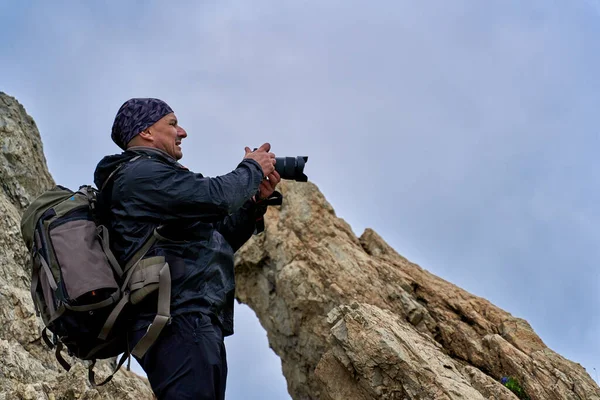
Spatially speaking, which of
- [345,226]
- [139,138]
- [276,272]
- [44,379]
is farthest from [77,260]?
[345,226]

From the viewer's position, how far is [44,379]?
11.2 m

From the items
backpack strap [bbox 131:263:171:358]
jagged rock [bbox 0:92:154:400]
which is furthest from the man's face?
jagged rock [bbox 0:92:154:400]

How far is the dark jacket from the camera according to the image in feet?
22.3

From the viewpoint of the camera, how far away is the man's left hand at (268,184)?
7.95m

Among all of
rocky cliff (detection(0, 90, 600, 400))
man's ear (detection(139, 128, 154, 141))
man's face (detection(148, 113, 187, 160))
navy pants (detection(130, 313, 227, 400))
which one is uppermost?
rocky cliff (detection(0, 90, 600, 400))

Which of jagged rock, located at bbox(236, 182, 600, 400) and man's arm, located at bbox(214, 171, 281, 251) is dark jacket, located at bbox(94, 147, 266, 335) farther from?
jagged rock, located at bbox(236, 182, 600, 400)

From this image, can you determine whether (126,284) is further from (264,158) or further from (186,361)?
(264,158)

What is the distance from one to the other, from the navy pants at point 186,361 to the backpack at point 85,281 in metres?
0.18

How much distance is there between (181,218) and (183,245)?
296 millimetres

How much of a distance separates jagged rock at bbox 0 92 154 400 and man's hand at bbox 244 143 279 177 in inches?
216

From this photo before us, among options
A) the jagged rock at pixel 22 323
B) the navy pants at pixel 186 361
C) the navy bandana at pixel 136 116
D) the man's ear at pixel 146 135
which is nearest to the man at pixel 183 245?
the navy pants at pixel 186 361

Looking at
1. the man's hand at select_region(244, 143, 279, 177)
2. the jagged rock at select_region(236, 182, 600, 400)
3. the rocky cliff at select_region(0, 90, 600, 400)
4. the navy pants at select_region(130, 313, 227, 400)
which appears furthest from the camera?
the jagged rock at select_region(236, 182, 600, 400)

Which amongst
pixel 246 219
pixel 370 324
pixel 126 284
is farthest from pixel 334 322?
pixel 126 284

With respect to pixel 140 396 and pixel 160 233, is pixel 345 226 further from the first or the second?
pixel 160 233
